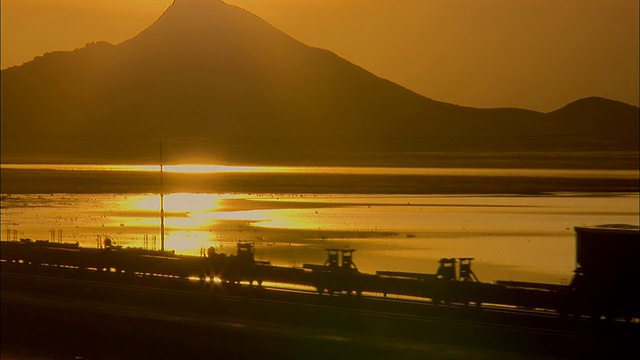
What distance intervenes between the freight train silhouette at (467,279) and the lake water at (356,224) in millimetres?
18477

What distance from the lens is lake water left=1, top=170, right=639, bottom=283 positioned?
7381 centimetres

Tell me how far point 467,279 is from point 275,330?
23.9ft

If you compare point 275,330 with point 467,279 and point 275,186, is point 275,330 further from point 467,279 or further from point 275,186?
point 275,186

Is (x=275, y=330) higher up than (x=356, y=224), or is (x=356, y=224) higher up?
(x=356, y=224)

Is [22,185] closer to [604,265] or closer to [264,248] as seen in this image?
[264,248]

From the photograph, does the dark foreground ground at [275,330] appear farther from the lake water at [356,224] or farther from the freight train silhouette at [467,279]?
the lake water at [356,224]

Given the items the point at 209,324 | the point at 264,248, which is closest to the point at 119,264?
the point at 209,324

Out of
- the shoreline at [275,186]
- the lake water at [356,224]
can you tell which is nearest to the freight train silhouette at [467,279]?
the lake water at [356,224]

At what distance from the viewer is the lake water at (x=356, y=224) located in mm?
73812

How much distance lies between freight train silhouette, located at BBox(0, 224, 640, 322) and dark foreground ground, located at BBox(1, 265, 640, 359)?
113cm

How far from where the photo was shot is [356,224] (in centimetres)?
11744

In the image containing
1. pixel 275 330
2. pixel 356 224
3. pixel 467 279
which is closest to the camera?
pixel 275 330

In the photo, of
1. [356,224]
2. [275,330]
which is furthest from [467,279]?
[356,224]

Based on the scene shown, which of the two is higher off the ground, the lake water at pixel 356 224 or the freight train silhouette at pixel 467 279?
the lake water at pixel 356 224
